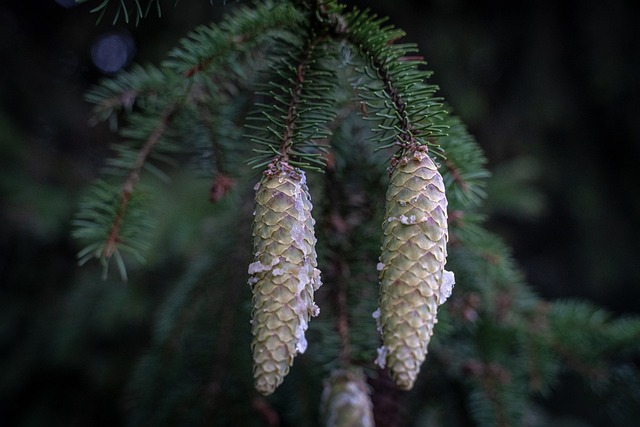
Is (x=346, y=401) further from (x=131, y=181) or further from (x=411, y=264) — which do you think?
(x=131, y=181)

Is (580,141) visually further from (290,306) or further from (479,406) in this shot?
(290,306)

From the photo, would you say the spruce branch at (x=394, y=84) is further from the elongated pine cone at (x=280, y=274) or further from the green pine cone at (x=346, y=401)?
the green pine cone at (x=346, y=401)

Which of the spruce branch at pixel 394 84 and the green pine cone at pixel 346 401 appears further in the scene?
the green pine cone at pixel 346 401

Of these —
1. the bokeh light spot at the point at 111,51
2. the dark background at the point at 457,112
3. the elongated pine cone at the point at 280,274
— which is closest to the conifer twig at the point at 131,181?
the elongated pine cone at the point at 280,274

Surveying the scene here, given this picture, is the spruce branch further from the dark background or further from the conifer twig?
the dark background

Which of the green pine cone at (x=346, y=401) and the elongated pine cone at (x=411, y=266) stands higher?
the elongated pine cone at (x=411, y=266)

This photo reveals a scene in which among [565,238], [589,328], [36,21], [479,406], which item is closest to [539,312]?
[589,328]

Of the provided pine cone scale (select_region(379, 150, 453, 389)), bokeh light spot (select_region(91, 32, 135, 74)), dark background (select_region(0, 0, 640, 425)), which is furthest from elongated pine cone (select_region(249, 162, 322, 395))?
bokeh light spot (select_region(91, 32, 135, 74))
